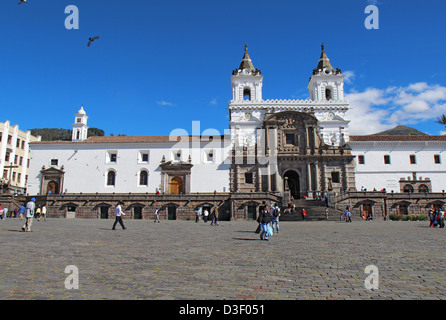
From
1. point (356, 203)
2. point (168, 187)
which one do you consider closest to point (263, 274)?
point (356, 203)

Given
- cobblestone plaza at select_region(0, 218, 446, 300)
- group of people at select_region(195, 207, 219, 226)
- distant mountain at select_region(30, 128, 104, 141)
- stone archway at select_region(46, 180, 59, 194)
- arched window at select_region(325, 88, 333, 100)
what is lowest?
cobblestone plaza at select_region(0, 218, 446, 300)

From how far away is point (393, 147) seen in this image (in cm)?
4209

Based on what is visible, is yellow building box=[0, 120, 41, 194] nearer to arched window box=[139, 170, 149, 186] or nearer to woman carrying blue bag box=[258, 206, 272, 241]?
arched window box=[139, 170, 149, 186]

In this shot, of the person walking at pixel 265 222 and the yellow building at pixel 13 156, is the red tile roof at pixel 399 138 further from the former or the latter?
the yellow building at pixel 13 156

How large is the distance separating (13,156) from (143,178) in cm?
2470

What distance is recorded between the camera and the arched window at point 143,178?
41.4m

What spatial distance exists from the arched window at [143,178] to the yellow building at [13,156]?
20.0 m

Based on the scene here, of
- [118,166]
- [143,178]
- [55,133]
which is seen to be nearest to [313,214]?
[143,178]

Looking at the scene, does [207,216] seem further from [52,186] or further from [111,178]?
[52,186]

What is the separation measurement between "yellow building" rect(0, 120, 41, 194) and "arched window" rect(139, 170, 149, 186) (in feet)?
65.7

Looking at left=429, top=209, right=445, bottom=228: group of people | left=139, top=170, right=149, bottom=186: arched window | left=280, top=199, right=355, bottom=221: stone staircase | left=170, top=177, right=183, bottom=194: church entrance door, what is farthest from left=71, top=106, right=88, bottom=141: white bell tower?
left=429, top=209, right=445, bottom=228: group of people

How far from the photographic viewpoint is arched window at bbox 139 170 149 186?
41375mm

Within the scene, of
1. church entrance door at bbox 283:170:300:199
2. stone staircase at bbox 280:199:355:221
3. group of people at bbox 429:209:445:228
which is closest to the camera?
group of people at bbox 429:209:445:228
